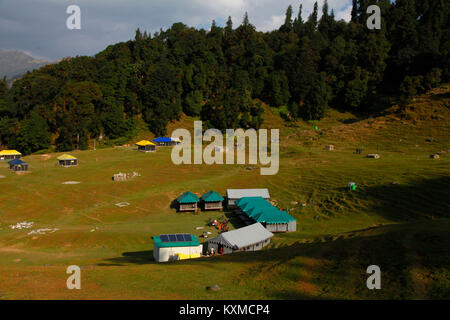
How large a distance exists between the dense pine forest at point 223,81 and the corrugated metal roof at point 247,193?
2103 inches

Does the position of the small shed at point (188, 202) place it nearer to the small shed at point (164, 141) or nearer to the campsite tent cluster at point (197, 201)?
the campsite tent cluster at point (197, 201)

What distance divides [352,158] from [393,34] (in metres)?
74.8

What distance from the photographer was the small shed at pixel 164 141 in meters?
82.6

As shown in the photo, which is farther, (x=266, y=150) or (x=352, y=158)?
(x=266, y=150)

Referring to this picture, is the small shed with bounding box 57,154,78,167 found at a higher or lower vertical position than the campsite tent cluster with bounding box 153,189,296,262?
higher

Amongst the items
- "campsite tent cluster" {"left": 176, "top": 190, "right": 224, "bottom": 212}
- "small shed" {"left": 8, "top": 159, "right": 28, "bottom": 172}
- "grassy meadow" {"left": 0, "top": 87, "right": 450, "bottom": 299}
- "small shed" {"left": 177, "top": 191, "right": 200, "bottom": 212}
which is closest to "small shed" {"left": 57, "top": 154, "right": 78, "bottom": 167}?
"grassy meadow" {"left": 0, "top": 87, "right": 450, "bottom": 299}

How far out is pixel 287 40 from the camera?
428 ft

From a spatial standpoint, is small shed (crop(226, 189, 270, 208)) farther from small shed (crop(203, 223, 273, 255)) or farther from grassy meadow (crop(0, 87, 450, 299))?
small shed (crop(203, 223, 273, 255))

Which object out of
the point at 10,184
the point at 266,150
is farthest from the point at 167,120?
the point at 10,184

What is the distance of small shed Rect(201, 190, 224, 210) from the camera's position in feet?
146

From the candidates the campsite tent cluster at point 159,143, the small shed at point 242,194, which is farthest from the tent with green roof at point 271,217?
the campsite tent cluster at point 159,143

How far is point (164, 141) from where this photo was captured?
82.8 m

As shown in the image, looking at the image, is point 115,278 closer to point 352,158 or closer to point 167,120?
point 352,158
